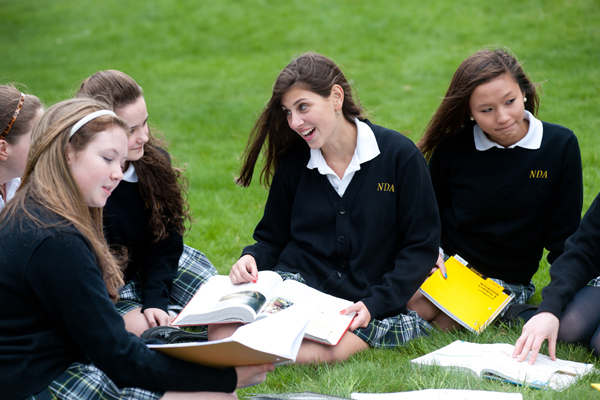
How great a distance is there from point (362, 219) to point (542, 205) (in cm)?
107

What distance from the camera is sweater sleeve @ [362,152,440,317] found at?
301 centimetres

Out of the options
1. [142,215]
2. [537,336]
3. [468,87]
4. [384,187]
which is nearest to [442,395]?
[537,336]

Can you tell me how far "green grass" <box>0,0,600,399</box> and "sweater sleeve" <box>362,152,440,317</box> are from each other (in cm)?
110

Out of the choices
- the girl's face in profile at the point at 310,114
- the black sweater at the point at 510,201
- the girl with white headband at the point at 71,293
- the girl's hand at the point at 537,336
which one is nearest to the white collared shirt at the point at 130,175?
the girl's face in profile at the point at 310,114

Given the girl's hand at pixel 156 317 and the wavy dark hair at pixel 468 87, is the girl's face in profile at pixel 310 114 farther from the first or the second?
the girl's hand at pixel 156 317

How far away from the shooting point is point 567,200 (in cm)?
335

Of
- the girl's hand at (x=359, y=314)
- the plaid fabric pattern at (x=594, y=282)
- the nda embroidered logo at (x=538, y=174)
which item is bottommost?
the girl's hand at (x=359, y=314)

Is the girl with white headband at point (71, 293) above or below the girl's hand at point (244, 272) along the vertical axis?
above

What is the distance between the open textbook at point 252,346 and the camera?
6.23 feet

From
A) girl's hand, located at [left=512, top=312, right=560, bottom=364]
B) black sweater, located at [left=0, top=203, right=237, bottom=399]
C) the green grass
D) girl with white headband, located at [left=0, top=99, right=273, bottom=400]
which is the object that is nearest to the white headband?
girl with white headband, located at [left=0, top=99, right=273, bottom=400]

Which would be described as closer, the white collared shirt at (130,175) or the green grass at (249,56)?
the white collared shirt at (130,175)

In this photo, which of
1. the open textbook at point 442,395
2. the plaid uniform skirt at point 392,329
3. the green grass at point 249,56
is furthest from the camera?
the green grass at point 249,56

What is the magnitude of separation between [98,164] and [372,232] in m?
1.52

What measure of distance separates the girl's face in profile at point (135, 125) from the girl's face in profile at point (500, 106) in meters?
1.83
